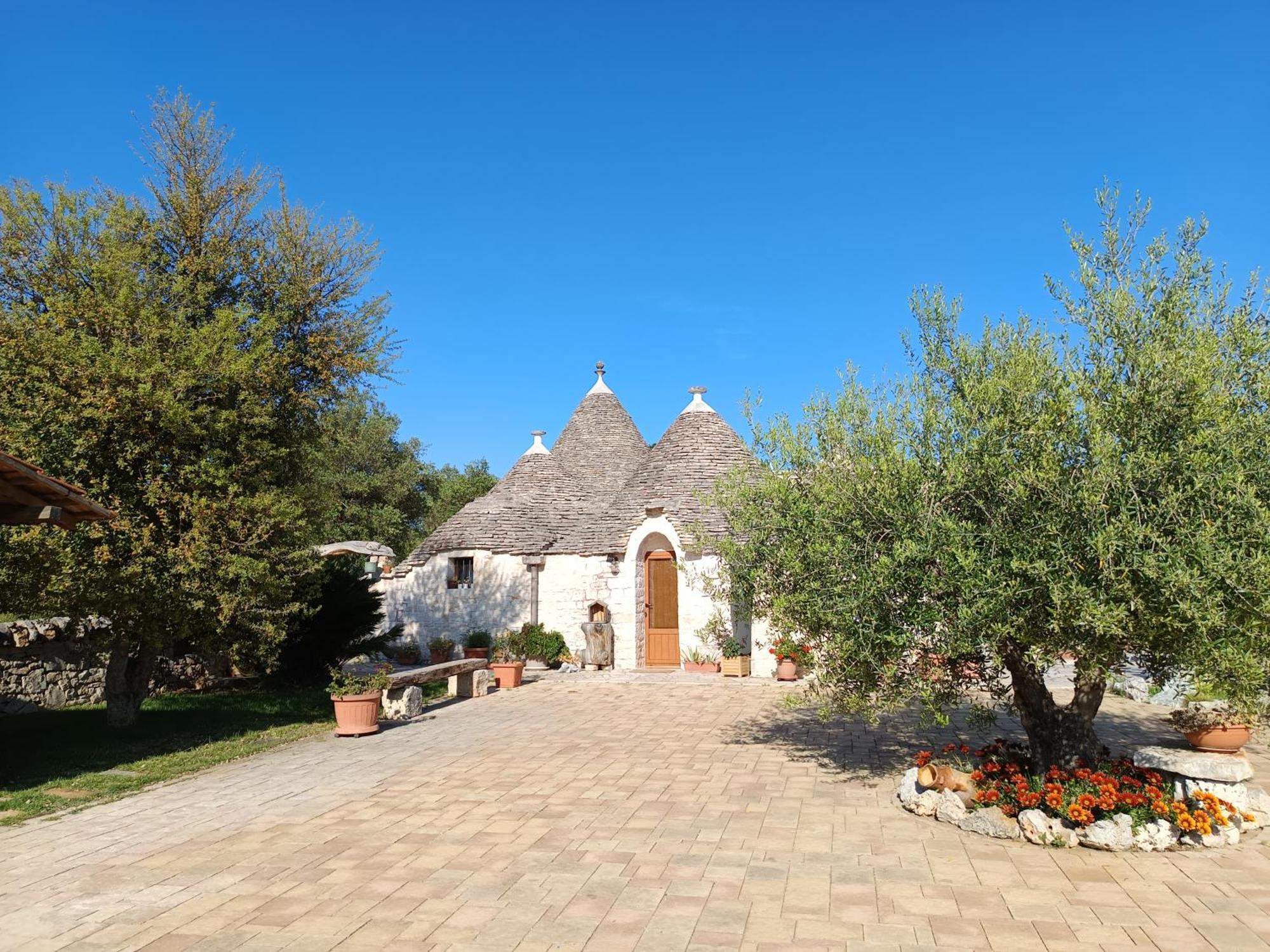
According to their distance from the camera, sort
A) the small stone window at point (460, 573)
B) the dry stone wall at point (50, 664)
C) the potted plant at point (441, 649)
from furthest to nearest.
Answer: the small stone window at point (460, 573) < the potted plant at point (441, 649) < the dry stone wall at point (50, 664)

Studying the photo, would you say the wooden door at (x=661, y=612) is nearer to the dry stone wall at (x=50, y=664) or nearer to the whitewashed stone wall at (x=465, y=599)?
the whitewashed stone wall at (x=465, y=599)

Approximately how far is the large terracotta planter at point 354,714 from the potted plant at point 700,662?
9.01 meters

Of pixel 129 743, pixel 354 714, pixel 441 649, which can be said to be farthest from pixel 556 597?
pixel 129 743

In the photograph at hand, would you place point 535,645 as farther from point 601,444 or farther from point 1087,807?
point 1087,807

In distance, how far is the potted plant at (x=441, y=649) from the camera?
71.1 ft

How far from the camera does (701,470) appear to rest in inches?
834

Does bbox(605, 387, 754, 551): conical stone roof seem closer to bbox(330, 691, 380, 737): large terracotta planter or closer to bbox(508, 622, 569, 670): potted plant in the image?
bbox(508, 622, 569, 670): potted plant

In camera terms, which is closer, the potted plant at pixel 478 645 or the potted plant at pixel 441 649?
the potted plant at pixel 478 645

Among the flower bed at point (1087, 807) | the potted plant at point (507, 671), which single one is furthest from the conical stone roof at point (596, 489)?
the flower bed at point (1087, 807)

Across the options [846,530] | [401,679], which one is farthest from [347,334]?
[846,530]

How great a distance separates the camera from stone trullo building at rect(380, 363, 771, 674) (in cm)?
2038

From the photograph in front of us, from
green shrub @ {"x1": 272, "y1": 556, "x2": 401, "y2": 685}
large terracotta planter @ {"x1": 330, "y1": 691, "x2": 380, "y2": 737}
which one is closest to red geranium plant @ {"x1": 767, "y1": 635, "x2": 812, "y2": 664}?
large terracotta planter @ {"x1": 330, "y1": 691, "x2": 380, "y2": 737}

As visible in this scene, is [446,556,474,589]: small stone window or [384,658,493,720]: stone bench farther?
[446,556,474,589]: small stone window

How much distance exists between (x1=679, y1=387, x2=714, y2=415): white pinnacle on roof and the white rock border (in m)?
16.6
